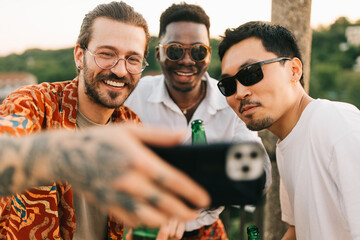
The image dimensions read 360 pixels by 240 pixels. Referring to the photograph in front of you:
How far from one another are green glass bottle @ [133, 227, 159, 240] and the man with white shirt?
146cm

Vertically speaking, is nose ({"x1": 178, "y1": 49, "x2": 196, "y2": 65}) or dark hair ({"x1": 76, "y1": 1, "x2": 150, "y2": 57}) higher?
dark hair ({"x1": 76, "y1": 1, "x2": 150, "y2": 57})

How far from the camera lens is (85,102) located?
2.60m

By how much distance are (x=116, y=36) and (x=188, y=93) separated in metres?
1.18

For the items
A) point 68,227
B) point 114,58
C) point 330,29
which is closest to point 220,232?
point 68,227

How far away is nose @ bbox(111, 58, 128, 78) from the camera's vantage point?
246cm

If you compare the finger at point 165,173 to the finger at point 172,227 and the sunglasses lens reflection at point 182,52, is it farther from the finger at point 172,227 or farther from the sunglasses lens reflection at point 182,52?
the sunglasses lens reflection at point 182,52

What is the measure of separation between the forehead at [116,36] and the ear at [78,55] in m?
0.19

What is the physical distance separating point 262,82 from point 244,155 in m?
1.60

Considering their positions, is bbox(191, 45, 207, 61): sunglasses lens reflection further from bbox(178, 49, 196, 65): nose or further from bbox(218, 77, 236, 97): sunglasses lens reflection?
bbox(218, 77, 236, 97): sunglasses lens reflection

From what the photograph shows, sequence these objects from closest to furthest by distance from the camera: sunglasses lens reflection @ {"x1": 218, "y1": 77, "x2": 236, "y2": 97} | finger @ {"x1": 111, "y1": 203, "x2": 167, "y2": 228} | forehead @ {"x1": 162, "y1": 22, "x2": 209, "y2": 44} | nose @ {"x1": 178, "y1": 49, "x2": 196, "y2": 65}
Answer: finger @ {"x1": 111, "y1": 203, "x2": 167, "y2": 228}
sunglasses lens reflection @ {"x1": 218, "y1": 77, "x2": 236, "y2": 97}
nose @ {"x1": 178, "y1": 49, "x2": 196, "y2": 65}
forehead @ {"x1": 162, "y1": 22, "x2": 209, "y2": 44}

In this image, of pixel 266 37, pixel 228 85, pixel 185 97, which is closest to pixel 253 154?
pixel 228 85

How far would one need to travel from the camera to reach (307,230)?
2082 millimetres

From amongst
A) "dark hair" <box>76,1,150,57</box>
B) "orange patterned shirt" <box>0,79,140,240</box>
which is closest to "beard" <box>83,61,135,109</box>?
"orange patterned shirt" <box>0,79,140,240</box>

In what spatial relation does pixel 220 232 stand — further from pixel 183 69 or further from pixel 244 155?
pixel 244 155
